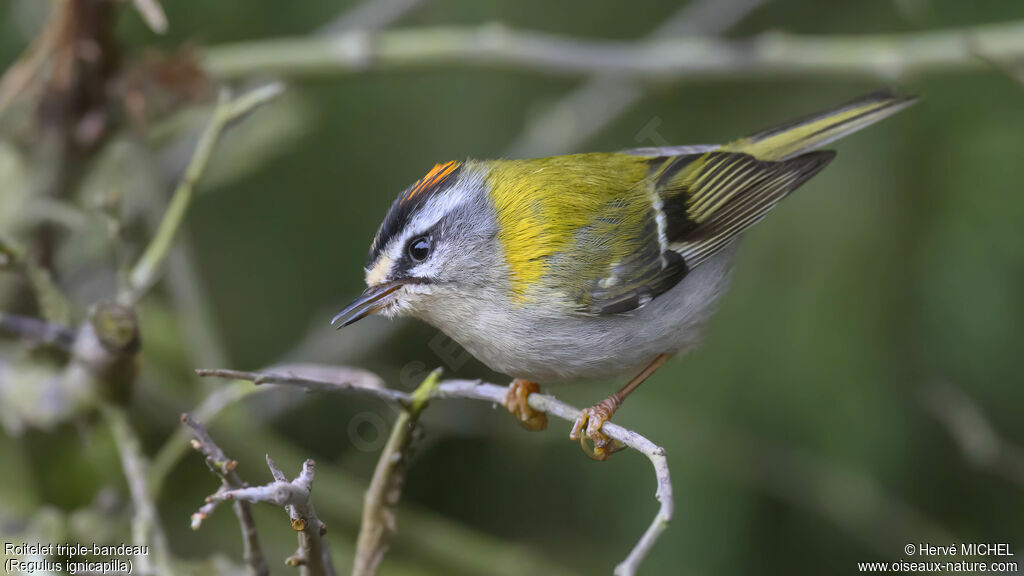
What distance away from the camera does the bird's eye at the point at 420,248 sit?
6.24ft

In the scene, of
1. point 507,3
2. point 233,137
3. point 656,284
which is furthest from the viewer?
point 507,3

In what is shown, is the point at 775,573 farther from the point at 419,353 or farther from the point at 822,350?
the point at 419,353

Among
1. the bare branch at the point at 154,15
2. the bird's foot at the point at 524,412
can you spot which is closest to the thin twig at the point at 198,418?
the bird's foot at the point at 524,412

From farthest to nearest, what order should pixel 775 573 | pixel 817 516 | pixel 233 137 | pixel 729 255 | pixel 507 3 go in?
pixel 507 3 < pixel 233 137 < pixel 817 516 < pixel 775 573 < pixel 729 255

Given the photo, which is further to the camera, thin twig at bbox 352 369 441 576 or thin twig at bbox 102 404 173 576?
thin twig at bbox 102 404 173 576

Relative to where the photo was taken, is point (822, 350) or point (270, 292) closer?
point (822, 350)

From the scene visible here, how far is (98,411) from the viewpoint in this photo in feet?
7.25

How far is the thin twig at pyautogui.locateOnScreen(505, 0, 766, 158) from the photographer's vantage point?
123 inches

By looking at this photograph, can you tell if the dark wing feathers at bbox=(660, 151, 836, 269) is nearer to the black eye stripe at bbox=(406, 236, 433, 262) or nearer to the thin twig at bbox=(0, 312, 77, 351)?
the black eye stripe at bbox=(406, 236, 433, 262)

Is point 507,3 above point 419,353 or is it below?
above

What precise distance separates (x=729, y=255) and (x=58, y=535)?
183 cm

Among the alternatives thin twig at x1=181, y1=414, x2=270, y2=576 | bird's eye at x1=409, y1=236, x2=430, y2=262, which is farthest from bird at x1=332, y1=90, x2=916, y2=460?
thin twig at x1=181, y1=414, x2=270, y2=576

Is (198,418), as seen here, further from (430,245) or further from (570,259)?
(570,259)

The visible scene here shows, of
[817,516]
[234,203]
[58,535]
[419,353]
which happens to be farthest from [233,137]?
[817,516]
